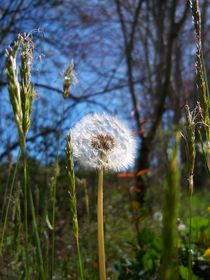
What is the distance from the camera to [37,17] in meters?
7.25

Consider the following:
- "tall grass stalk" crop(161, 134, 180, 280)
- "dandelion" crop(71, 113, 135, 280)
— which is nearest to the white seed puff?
"dandelion" crop(71, 113, 135, 280)

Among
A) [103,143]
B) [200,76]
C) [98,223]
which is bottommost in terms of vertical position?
[98,223]

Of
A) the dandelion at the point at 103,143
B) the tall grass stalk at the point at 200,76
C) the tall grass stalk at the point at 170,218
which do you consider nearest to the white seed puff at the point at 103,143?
the dandelion at the point at 103,143

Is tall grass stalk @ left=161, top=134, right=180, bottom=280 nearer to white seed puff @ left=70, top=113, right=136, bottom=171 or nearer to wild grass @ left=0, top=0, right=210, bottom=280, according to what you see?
wild grass @ left=0, top=0, right=210, bottom=280

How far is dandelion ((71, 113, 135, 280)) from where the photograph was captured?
1520mm

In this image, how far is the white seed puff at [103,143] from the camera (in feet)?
4.99

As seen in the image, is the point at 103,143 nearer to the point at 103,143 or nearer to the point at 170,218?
the point at 103,143

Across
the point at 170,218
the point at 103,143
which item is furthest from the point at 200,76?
the point at 170,218

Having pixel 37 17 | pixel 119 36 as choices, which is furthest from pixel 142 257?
pixel 119 36

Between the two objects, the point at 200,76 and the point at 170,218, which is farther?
the point at 200,76

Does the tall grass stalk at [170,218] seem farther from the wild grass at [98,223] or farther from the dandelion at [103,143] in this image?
the dandelion at [103,143]

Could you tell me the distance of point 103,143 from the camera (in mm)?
1576

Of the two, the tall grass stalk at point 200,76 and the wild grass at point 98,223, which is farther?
the tall grass stalk at point 200,76

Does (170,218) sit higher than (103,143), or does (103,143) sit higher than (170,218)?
(103,143)
